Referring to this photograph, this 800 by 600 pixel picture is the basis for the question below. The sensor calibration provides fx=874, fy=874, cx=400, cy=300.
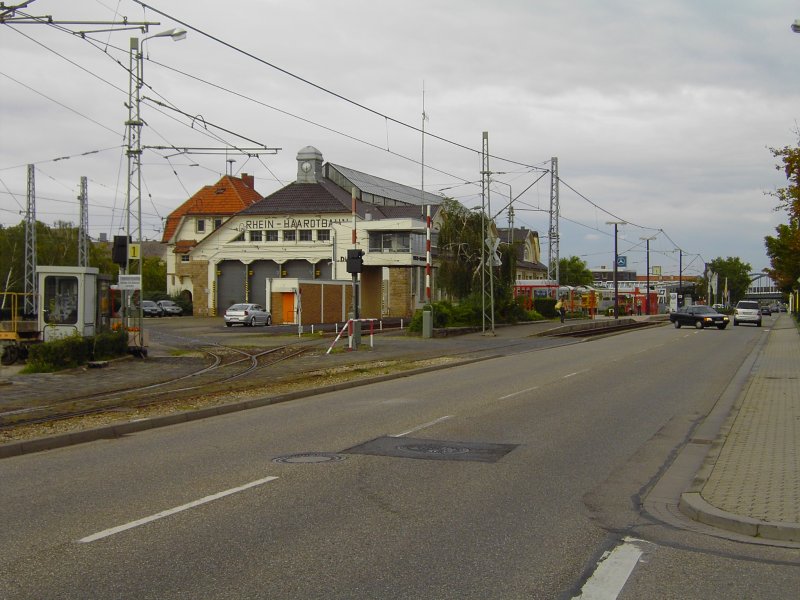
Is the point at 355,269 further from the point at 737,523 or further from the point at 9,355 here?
the point at 737,523

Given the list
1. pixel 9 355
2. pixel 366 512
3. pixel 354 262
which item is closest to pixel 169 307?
pixel 354 262

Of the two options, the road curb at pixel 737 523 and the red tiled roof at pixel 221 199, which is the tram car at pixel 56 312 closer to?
the road curb at pixel 737 523

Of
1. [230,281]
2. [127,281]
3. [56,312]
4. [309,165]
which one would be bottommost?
[56,312]

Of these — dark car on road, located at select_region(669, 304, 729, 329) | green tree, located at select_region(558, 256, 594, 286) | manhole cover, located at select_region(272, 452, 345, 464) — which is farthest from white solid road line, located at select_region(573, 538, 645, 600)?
green tree, located at select_region(558, 256, 594, 286)

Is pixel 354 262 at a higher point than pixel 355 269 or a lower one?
higher

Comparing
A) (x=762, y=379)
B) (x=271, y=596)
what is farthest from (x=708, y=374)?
(x=271, y=596)

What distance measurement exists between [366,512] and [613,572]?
2288 mm

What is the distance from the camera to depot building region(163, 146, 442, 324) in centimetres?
6206

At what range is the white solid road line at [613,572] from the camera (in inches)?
209

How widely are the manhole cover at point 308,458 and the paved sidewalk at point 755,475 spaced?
3.93 meters

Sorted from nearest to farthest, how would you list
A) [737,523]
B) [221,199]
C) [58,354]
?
[737,523], [58,354], [221,199]

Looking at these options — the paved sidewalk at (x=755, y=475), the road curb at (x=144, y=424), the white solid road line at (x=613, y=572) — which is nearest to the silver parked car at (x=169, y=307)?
the road curb at (x=144, y=424)

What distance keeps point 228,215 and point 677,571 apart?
7798 cm

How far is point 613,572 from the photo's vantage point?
576 cm
